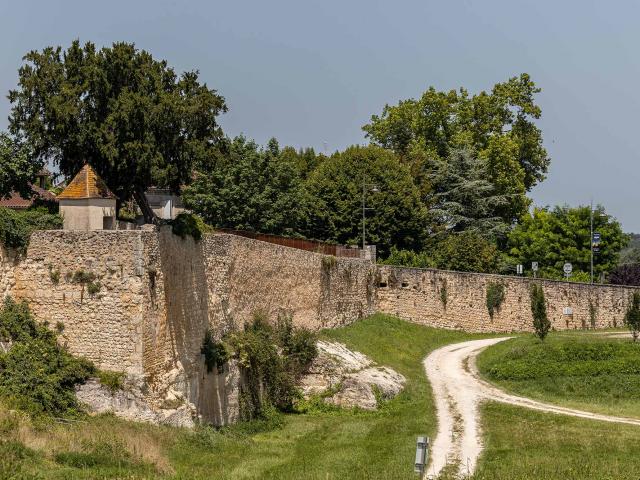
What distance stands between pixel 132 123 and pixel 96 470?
14.5 m

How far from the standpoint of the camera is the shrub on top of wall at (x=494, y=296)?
175 ft

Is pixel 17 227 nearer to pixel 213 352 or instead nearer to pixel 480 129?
pixel 213 352

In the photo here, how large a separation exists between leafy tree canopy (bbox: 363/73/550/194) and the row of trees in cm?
11

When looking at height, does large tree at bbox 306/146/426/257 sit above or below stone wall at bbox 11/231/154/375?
above

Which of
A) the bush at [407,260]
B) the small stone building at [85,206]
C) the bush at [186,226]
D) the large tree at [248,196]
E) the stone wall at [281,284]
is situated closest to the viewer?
the small stone building at [85,206]

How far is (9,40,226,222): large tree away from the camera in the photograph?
2853cm

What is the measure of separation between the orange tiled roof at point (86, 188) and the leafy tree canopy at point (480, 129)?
162 ft

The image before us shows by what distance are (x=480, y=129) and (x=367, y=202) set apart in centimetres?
2121

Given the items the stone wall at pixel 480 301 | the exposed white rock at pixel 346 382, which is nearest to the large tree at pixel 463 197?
the stone wall at pixel 480 301

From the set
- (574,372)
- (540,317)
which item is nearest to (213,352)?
(574,372)

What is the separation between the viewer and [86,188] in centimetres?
2477

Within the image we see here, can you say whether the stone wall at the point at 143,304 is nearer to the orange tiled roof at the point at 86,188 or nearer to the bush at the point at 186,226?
the bush at the point at 186,226

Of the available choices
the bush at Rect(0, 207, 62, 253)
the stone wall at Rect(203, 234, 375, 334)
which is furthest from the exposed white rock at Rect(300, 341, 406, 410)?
the bush at Rect(0, 207, 62, 253)

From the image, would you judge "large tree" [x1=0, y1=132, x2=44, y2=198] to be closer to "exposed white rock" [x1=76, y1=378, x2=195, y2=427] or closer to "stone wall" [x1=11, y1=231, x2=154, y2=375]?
"stone wall" [x1=11, y1=231, x2=154, y2=375]
